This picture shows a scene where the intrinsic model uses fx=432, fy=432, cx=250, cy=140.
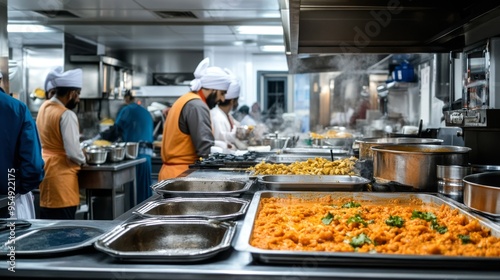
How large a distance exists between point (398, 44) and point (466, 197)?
178 cm

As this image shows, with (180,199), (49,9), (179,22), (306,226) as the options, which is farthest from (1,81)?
(179,22)

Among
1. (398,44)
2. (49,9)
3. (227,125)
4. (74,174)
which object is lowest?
(74,174)

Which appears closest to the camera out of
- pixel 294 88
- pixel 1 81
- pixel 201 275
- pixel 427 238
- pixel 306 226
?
pixel 201 275

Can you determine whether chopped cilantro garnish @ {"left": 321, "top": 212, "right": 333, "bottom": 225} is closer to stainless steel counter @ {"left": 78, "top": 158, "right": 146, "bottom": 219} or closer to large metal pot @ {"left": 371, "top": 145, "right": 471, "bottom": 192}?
large metal pot @ {"left": 371, "top": 145, "right": 471, "bottom": 192}

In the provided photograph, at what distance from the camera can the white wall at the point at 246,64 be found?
33.7ft

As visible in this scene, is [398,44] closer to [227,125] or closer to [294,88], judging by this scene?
[227,125]

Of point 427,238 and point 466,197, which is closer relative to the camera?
point 427,238

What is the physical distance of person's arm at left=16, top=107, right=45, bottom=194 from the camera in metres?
2.85

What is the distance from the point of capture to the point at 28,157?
2.87 m

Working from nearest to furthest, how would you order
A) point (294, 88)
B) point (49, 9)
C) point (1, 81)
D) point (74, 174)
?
1. point (1, 81)
2. point (74, 174)
3. point (49, 9)
4. point (294, 88)

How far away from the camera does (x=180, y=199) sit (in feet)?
6.09

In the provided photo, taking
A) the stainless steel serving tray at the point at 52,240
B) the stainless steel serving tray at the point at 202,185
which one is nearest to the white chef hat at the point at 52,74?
the stainless steel serving tray at the point at 202,185

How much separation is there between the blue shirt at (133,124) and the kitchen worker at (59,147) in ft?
8.73

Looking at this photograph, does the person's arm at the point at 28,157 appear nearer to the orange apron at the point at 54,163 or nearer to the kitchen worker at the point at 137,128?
the orange apron at the point at 54,163
